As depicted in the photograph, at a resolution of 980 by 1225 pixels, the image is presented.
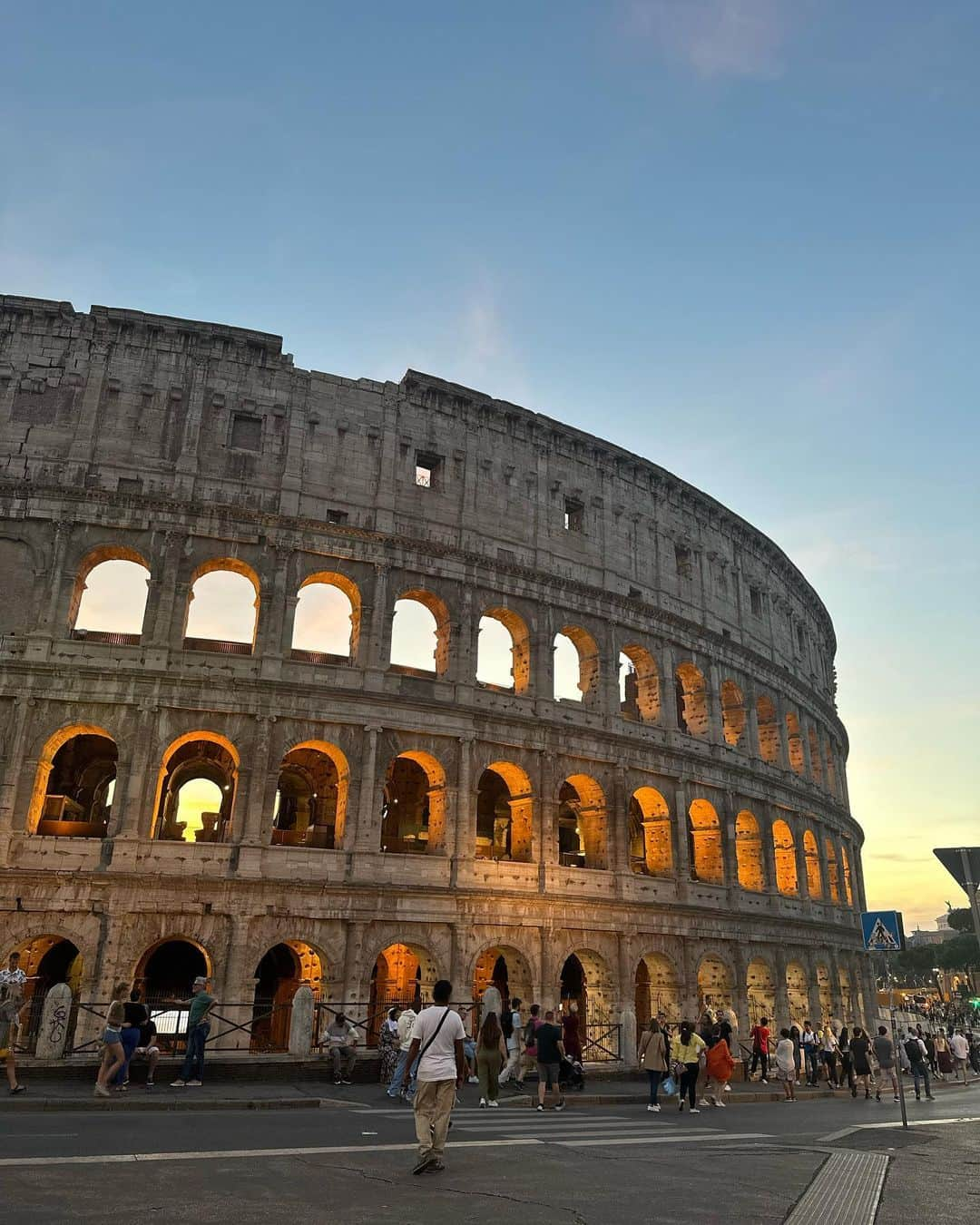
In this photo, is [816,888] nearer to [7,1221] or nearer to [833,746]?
[833,746]

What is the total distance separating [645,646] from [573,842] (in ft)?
26.8

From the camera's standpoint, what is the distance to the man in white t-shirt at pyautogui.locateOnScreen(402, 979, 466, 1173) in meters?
7.87

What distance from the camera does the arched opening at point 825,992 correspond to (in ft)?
109

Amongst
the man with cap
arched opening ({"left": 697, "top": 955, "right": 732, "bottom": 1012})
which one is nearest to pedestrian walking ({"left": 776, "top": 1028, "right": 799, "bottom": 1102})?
arched opening ({"left": 697, "top": 955, "right": 732, "bottom": 1012})

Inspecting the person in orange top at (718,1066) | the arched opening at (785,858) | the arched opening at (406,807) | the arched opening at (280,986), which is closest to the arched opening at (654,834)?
the arched opening at (406,807)

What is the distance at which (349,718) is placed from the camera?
23.7 meters

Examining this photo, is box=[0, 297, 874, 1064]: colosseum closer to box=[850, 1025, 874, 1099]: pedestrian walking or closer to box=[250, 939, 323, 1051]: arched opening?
box=[250, 939, 323, 1051]: arched opening

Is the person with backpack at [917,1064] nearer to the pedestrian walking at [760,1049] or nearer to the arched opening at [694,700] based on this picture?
the pedestrian walking at [760,1049]

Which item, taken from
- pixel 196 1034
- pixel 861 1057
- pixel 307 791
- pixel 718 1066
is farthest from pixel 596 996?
pixel 196 1034

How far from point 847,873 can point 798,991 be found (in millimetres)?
8808

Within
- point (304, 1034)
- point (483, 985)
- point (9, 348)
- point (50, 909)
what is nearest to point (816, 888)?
point (483, 985)

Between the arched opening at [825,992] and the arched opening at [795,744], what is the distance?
7643 mm

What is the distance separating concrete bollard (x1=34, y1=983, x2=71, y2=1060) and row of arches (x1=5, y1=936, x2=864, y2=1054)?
1636mm

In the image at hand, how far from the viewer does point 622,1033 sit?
866 inches
